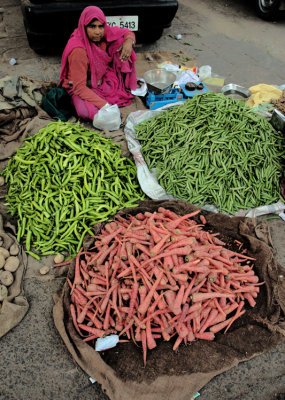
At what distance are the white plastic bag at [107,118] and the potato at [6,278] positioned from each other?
6.89 ft

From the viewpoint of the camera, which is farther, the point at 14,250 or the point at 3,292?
the point at 14,250

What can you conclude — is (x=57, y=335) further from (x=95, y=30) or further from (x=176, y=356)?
(x=95, y=30)

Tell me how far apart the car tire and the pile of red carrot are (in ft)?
24.4

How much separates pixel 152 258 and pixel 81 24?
124 inches

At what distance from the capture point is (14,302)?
8.39 ft

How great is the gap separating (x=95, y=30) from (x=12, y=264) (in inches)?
116

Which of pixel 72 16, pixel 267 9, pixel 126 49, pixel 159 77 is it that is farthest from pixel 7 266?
pixel 267 9

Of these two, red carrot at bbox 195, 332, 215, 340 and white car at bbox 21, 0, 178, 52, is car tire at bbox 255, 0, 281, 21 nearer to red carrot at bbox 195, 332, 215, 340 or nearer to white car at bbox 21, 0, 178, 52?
white car at bbox 21, 0, 178, 52

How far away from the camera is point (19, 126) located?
159 inches

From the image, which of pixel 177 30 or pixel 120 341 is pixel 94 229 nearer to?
pixel 120 341

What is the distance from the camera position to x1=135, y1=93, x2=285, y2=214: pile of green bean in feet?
11.1

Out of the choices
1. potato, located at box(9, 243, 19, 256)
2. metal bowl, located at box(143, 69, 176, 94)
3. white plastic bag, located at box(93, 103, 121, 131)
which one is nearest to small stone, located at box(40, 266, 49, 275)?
potato, located at box(9, 243, 19, 256)

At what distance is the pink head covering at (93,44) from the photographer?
3.77m

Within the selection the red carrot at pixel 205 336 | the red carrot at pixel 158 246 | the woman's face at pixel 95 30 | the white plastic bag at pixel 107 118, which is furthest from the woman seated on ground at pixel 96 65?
the red carrot at pixel 205 336
